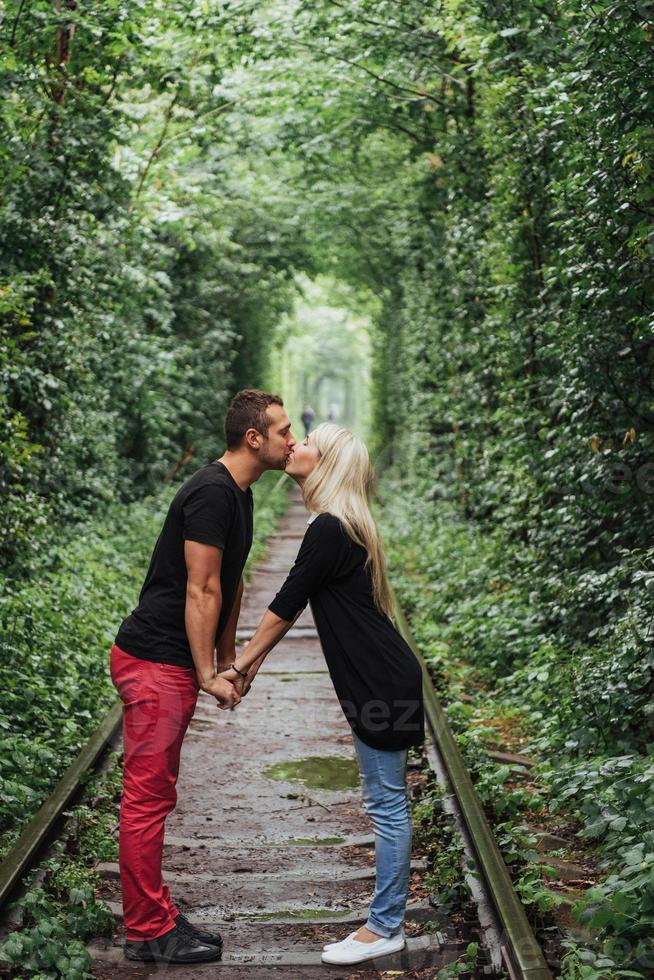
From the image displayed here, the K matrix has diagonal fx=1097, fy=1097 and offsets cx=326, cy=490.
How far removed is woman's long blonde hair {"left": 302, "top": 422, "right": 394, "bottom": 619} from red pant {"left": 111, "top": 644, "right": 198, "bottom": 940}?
0.89 metres

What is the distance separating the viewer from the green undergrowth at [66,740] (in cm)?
430

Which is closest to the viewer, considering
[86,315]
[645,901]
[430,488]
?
[645,901]

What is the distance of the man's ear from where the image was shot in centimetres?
448

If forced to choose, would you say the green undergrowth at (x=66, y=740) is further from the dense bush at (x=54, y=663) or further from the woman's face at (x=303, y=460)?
the woman's face at (x=303, y=460)

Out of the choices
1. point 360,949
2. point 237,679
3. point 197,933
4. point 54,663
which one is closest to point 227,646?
point 237,679

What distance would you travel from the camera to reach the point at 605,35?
641 centimetres

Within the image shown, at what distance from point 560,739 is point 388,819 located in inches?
110

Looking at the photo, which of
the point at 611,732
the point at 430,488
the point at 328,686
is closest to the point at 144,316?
the point at 430,488

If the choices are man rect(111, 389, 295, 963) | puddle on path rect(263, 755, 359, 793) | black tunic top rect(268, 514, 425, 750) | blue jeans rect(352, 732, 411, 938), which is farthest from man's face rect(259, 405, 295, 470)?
puddle on path rect(263, 755, 359, 793)

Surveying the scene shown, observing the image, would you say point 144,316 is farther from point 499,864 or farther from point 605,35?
point 499,864

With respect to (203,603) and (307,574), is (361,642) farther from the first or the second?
(203,603)

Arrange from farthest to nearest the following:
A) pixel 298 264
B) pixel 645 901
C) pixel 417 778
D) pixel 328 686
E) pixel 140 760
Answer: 1. pixel 298 264
2. pixel 328 686
3. pixel 417 778
4. pixel 140 760
5. pixel 645 901

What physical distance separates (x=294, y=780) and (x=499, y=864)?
259 centimetres

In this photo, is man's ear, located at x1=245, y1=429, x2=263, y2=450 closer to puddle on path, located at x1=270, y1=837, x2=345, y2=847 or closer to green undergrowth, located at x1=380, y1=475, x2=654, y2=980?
green undergrowth, located at x1=380, y1=475, x2=654, y2=980
